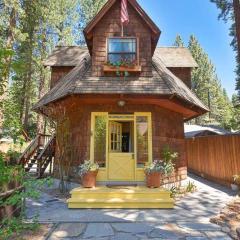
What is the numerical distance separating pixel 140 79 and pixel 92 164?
338cm

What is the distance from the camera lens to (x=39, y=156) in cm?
1163

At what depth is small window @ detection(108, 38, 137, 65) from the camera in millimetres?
9602

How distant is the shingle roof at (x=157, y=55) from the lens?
520 inches

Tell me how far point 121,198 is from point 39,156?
5.70m

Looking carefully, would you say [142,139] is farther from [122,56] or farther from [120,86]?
[122,56]

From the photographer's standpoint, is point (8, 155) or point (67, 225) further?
point (8, 155)

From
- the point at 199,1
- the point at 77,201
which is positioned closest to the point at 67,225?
the point at 77,201

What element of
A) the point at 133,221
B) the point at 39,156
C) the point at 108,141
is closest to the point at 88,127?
the point at 108,141

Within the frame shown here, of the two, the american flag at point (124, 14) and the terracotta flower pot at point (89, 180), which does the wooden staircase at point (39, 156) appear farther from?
the american flag at point (124, 14)

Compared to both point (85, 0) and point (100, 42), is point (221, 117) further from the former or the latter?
point (100, 42)

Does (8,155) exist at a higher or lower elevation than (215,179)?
higher

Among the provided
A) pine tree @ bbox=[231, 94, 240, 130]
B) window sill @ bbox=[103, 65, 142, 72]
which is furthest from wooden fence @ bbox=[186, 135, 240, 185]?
window sill @ bbox=[103, 65, 142, 72]

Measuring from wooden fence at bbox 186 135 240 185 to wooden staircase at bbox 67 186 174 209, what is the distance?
3742mm

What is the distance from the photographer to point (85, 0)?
2566 centimetres
